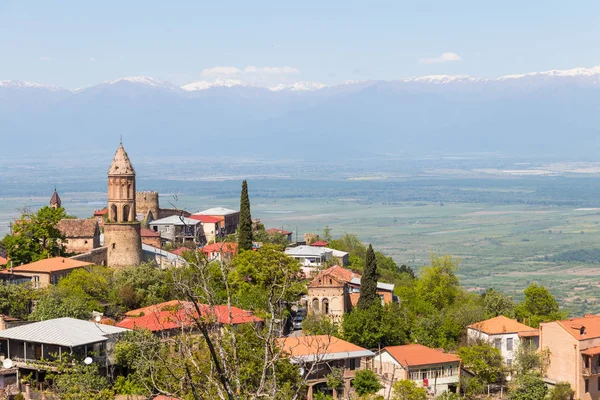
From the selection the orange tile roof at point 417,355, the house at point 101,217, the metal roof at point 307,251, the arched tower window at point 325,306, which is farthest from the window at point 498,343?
the house at point 101,217

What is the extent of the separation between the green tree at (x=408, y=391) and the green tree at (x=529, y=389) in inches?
194

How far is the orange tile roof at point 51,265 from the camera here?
5078 cm

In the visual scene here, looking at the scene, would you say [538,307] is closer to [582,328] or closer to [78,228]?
[582,328]

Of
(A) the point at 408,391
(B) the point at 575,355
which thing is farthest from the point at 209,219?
(A) the point at 408,391

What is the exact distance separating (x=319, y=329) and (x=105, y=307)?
955cm

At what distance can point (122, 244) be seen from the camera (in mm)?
54125

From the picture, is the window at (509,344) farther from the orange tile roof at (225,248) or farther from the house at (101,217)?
the house at (101,217)

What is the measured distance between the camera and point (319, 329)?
148ft

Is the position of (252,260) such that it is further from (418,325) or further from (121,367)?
(121,367)

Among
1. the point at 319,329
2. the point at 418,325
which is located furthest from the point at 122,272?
the point at 418,325

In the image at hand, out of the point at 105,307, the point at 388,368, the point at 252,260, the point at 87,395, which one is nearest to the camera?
the point at 87,395

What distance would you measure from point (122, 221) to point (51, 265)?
4.57 meters

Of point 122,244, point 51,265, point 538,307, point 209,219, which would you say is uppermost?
point 122,244

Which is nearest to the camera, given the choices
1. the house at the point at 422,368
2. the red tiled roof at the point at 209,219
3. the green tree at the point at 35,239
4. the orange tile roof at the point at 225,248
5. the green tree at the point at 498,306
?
the orange tile roof at the point at 225,248
